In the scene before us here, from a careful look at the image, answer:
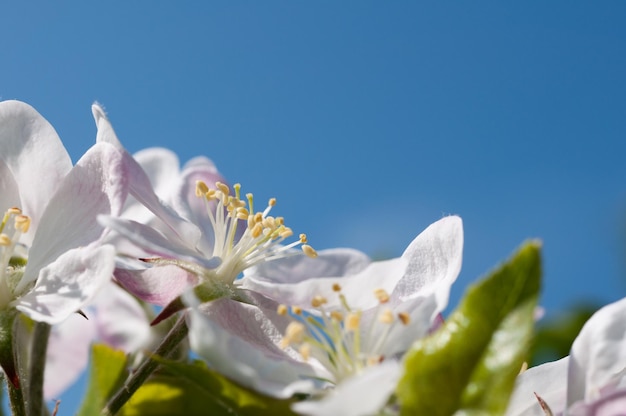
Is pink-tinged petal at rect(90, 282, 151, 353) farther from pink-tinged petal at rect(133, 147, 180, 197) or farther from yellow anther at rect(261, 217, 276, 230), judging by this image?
yellow anther at rect(261, 217, 276, 230)

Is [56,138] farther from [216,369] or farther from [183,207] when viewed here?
[216,369]

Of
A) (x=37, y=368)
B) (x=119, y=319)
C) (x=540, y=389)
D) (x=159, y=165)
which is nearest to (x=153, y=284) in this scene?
(x=37, y=368)

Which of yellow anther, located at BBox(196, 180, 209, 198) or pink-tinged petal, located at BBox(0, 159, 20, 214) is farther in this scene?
yellow anther, located at BBox(196, 180, 209, 198)

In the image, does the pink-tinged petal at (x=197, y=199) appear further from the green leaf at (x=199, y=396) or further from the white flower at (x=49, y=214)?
the green leaf at (x=199, y=396)

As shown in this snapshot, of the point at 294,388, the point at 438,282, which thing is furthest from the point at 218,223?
the point at 294,388

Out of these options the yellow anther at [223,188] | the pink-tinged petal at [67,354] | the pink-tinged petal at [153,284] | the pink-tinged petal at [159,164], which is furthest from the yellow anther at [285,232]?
the pink-tinged petal at [67,354]

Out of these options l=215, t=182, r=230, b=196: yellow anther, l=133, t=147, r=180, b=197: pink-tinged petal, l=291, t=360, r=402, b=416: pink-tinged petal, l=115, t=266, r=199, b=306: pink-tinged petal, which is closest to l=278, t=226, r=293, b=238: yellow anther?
l=215, t=182, r=230, b=196: yellow anther

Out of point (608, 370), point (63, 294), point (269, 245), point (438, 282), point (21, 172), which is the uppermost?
point (21, 172)
